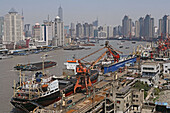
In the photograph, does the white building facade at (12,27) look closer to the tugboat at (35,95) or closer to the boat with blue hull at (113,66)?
the boat with blue hull at (113,66)

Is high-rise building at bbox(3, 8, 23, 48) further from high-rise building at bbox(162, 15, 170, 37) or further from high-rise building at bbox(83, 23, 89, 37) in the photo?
high-rise building at bbox(83, 23, 89, 37)

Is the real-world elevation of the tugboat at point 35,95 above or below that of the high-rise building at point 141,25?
below

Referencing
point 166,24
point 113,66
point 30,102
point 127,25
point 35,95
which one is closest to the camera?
point 30,102

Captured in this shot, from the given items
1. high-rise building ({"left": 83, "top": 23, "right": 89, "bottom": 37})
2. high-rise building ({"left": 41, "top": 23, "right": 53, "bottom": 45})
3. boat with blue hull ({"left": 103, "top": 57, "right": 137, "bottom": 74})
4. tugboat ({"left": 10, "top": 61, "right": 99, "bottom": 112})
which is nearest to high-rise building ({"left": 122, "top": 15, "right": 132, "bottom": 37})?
high-rise building ({"left": 83, "top": 23, "right": 89, "bottom": 37})

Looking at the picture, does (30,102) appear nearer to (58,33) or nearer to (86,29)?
(58,33)

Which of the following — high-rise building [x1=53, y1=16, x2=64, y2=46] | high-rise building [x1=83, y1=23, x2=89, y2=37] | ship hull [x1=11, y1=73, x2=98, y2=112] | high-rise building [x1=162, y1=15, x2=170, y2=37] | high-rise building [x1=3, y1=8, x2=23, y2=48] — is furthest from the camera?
high-rise building [x1=83, y1=23, x2=89, y2=37]

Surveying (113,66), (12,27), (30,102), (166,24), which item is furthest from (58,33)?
(30,102)

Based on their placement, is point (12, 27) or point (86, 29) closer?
point (12, 27)

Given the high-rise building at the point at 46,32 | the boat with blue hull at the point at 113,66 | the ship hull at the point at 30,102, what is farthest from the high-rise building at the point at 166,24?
the ship hull at the point at 30,102
